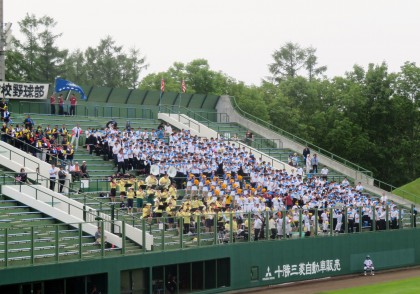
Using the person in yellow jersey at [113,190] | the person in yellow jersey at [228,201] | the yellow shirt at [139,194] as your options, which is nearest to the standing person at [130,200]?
the yellow shirt at [139,194]

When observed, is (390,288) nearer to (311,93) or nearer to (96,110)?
(96,110)

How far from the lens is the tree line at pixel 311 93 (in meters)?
72.6

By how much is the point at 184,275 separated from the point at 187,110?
2284 centimetres

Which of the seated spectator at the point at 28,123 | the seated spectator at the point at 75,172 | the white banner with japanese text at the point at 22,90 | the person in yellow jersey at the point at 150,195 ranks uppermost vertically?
the white banner with japanese text at the point at 22,90

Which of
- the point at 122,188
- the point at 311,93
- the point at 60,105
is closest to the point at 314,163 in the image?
the point at 60,105

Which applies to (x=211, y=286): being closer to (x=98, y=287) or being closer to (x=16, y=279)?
(x=98, y=287)

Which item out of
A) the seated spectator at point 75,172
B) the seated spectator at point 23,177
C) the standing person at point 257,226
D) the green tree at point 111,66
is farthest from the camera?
the green tree at point 111,66

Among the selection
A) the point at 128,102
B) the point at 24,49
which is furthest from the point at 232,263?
the point at 24,49

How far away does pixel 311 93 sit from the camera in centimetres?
9112

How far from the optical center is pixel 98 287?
3108 cm

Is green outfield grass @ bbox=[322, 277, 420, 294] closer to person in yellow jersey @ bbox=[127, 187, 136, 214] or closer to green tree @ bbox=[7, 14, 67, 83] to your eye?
person in yellow jersey @ bbox=[127, 187, 136, 214]

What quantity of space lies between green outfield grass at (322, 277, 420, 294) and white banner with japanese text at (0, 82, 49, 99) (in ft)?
70.7

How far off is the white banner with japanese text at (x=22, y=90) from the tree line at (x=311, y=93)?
30712 mm

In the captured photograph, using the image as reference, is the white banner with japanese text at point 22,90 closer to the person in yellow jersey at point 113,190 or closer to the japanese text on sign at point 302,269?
the person in yellow jersey at point 113,190
